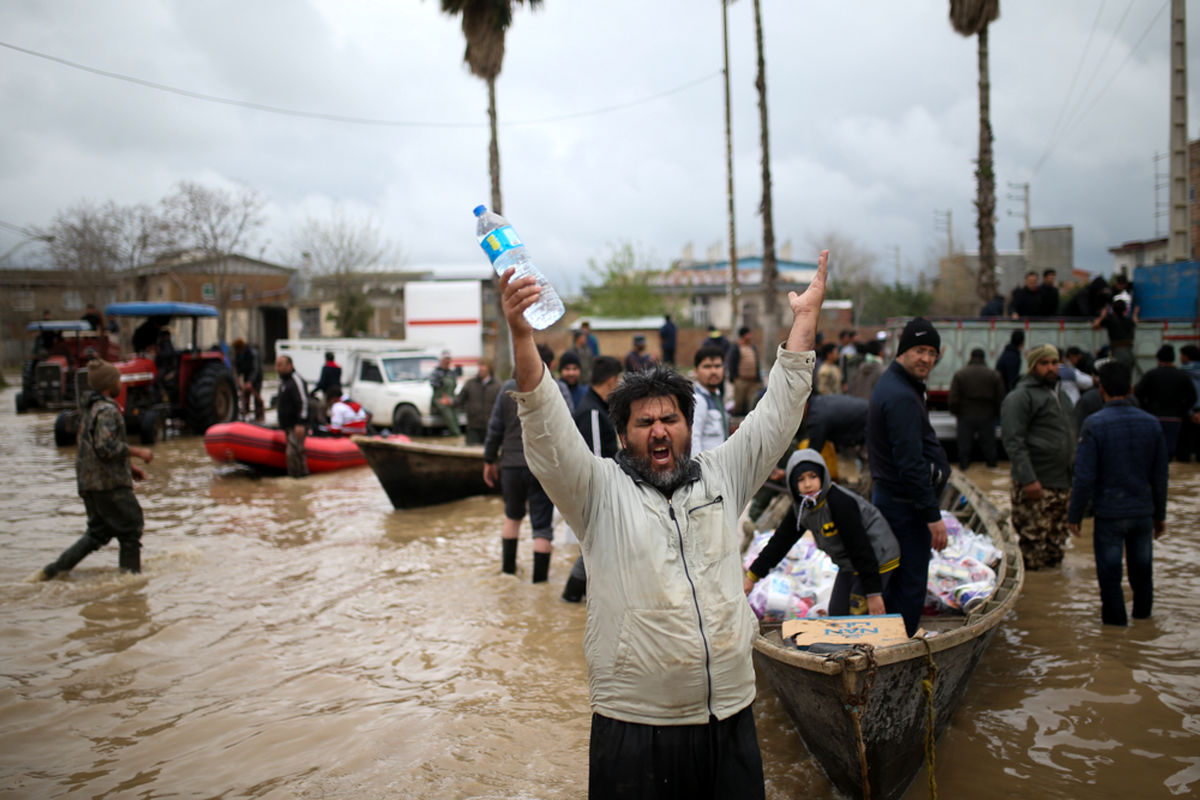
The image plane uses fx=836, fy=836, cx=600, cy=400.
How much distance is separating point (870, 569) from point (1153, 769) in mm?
1624

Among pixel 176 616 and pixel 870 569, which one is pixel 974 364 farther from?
pixel 176 616

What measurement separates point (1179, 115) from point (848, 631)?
52.0 feet

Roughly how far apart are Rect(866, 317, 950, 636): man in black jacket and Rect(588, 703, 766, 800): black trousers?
243cm

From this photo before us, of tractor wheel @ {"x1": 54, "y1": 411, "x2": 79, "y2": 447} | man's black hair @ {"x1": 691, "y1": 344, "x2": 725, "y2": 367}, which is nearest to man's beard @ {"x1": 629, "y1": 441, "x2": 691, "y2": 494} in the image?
man's black hair @ {"x1": 691, "y1": 344, "x2": 725, "y2": 367}

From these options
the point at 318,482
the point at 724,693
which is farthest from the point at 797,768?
the point at 318,482

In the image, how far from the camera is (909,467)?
441cm

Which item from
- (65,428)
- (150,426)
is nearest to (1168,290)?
(150,426)

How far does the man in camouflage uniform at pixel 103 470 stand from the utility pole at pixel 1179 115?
17071 millimetres

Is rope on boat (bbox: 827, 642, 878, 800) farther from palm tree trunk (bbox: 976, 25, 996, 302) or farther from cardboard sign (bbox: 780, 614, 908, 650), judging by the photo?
palm tree trunk (bbox: 976, 25, 996, 302)

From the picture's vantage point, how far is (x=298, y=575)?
7.93 meters

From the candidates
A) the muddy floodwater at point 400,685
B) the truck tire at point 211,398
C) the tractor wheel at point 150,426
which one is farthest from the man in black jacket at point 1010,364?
the tractor wheel at point 150,426

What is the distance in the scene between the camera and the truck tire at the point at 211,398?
55.8ft

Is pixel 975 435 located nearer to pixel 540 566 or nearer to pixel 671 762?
pixel 540 566

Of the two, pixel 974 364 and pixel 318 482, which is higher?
pixel 974 364
